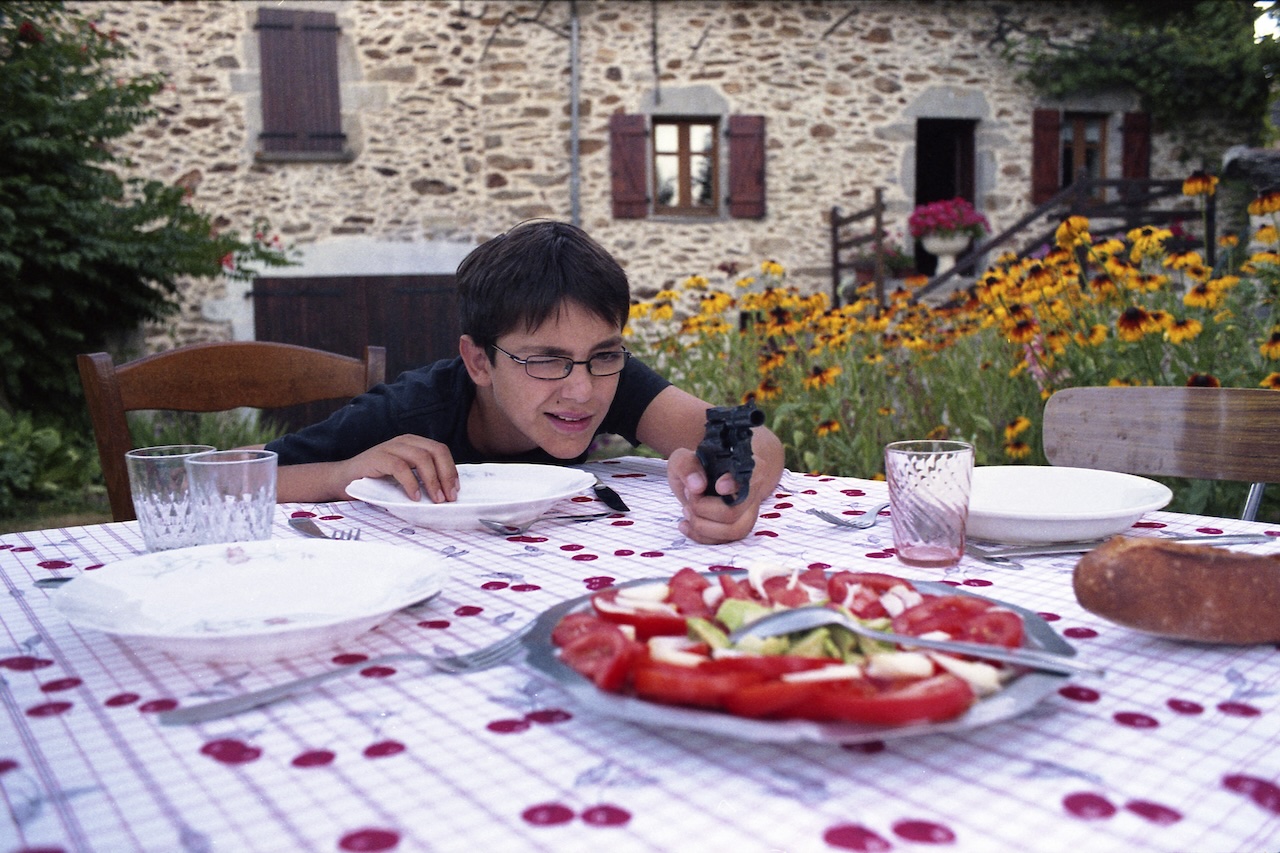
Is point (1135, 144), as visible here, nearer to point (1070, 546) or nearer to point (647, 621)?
point (1070, 546)

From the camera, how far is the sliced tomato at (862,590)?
0.80m

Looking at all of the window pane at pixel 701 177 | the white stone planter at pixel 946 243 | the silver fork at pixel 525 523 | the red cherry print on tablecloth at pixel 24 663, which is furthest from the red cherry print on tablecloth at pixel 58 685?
the white stone planter at pixel 946 243

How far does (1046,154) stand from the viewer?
9.59 m

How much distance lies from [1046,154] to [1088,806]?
10.3 m

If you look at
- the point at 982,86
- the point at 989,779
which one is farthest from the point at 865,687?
the point at 982,86

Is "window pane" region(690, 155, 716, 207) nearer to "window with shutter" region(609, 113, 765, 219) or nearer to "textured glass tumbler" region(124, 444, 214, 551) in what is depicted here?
"window with shutter" region(609, 113, 765, 219)

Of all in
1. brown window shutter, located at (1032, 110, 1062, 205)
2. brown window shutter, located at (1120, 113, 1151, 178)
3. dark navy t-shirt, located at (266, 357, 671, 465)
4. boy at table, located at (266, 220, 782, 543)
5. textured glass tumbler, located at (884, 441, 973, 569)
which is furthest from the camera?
brown window shutter, located at (1120, 113, 1151, 178)

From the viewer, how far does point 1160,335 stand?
2912 millimetres

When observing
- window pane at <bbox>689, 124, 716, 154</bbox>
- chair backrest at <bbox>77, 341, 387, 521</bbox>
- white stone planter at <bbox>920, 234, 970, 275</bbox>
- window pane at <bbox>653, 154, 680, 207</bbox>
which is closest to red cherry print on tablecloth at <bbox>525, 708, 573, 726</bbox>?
chair backrest at <bbox>77, 341, 387, 521</bbox>

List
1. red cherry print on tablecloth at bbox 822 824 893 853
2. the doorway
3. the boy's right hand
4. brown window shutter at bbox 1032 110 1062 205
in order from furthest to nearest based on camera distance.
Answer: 1. the doorway
2. brown window shutter at bbox 1032 110 1062 205
3. the boy's right hand
4. red cherry print on tablecloth at bbox 822 824 893 853

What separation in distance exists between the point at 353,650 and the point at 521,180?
851cm

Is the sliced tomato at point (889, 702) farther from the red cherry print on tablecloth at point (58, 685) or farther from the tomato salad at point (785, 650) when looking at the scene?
the red cherry print on tablecloth at point (58, 685)

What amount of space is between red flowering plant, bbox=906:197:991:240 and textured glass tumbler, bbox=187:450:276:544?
8.79 meters

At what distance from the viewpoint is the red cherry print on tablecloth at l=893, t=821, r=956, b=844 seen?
1.74 ft
